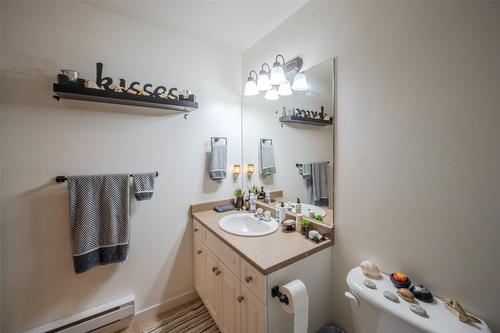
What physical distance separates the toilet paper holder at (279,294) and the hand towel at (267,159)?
1.02 m

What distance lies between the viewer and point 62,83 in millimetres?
1172

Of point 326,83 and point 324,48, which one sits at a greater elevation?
point 324,48

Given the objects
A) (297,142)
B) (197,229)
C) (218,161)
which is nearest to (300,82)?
(297,142)

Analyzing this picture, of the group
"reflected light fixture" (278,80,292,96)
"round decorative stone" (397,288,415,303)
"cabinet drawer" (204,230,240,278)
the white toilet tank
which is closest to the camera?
the white toilet tank

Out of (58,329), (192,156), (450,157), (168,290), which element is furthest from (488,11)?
(58,329)

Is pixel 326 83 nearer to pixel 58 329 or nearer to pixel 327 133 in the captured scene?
pixel 327 133

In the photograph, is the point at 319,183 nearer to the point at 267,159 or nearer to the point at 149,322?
the point at 267,159

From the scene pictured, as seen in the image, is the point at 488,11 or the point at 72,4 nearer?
the point at 488,11

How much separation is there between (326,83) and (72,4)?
182 cm

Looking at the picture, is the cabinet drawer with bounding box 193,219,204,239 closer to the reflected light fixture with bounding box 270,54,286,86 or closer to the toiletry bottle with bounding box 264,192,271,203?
the toiletry bottle with bounding box 264,192,271,203

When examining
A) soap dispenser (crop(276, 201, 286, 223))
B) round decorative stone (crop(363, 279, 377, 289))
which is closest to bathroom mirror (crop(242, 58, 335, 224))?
soap dispenser (crop(276, 201, 286, 223))

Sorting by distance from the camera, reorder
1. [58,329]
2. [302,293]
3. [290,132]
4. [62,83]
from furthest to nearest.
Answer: [290,132]
[58,329]
[62,83]
[302,293]

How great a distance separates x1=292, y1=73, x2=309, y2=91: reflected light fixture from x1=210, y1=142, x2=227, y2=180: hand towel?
2.84 ft

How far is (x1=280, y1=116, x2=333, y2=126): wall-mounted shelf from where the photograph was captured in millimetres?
1312
